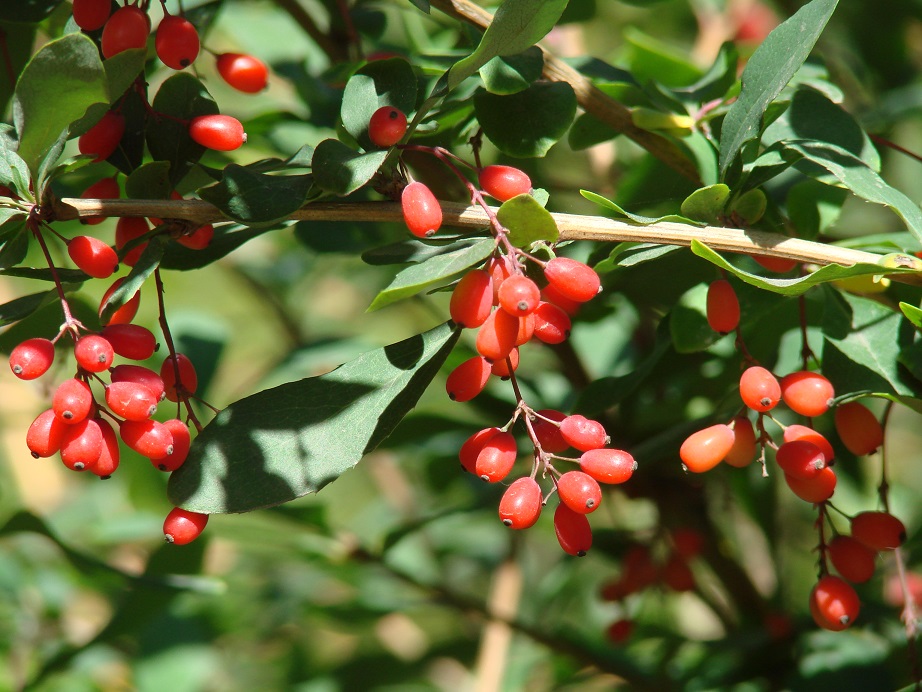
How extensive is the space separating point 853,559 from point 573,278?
527 mm

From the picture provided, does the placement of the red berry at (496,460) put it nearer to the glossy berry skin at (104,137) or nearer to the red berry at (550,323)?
the red berry at (550,323)

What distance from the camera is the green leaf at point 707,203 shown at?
3.16 feet

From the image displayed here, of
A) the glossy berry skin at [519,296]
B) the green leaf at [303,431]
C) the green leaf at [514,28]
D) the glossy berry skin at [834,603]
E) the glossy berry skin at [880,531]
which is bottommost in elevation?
the glossy berry skin at [834,603]

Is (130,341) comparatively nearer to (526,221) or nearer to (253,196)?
(253,196)

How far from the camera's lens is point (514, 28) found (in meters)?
0.87

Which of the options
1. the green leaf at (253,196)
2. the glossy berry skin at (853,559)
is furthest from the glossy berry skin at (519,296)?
the glossy berry skin at (853,559)

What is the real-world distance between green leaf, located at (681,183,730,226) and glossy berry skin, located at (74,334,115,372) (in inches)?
23.4

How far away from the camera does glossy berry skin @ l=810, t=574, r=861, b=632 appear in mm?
1088

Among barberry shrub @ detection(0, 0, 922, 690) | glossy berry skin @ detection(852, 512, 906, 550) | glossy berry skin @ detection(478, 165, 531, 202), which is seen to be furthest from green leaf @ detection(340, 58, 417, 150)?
glossy berry skin @ detection(852, 512, 906, 550)

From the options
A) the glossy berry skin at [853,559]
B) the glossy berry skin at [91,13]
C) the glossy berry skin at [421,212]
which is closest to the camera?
the glossy berry skin at [421,212]

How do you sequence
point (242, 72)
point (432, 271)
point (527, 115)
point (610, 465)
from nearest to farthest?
point (432, 271) → point (610, 465) → point (527, 115) → point (242, 72)

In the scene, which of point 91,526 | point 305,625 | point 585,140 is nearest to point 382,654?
point 305,625

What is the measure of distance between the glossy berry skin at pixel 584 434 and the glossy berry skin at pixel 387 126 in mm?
334

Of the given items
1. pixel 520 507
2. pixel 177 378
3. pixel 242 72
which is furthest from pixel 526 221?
pixel 242 72
